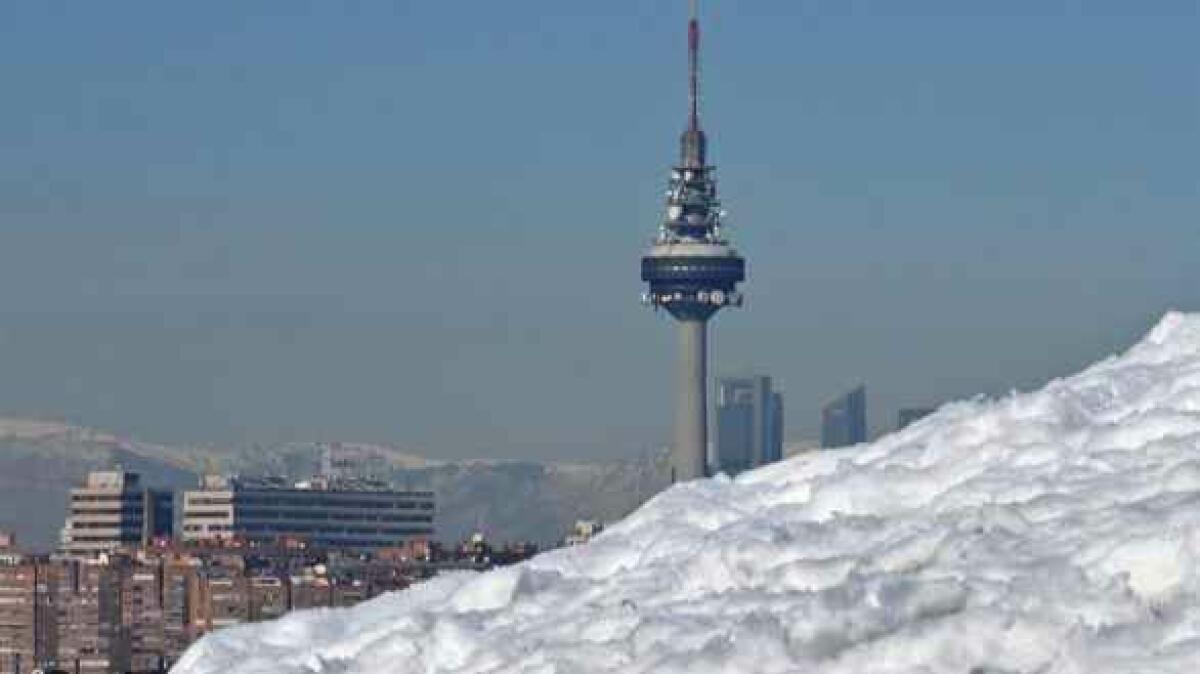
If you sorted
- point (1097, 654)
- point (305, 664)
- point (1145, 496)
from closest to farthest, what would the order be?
point (1097, 654), point (1145, 496), point (305, 664)

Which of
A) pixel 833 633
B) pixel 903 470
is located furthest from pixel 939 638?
pixel 903 470

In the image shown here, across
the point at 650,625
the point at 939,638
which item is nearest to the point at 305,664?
the point at 650,625

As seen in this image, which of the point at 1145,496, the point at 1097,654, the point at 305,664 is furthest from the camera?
the point at 305,664

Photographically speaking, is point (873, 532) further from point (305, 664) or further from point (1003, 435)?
point (305, 664)

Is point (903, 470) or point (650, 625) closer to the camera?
point (650, 625)

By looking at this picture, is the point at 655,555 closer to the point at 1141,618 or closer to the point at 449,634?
the point at 449,634

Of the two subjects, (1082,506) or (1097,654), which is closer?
(1097,654)
